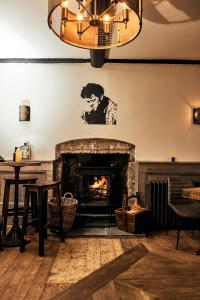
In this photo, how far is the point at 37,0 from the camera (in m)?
2.94

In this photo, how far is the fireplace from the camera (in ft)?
15.6

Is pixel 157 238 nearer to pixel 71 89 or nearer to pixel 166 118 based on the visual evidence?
pixel 166 118

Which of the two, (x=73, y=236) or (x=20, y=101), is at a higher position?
(x=20, y=101)

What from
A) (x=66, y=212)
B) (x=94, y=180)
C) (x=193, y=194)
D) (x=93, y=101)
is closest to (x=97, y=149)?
(x=94, y=180)

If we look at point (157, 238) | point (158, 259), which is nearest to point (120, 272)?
point (158, 259)

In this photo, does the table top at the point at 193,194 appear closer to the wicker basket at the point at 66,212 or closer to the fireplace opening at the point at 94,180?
the wicker basket at the point at 66,212

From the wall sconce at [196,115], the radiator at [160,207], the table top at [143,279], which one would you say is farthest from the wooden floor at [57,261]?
the wall sconce at [196,115]

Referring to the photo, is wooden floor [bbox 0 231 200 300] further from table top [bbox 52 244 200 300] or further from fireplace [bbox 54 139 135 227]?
table top [bbox 52 244 200 300]

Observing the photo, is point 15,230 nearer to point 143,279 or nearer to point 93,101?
point 93,101

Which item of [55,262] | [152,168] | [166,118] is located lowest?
[55,262]

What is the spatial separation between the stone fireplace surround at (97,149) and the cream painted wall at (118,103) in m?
0.09

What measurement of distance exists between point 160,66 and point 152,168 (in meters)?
1.62

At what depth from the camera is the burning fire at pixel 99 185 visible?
5.04 meters

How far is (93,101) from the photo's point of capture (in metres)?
4.71
